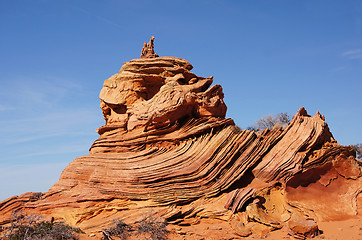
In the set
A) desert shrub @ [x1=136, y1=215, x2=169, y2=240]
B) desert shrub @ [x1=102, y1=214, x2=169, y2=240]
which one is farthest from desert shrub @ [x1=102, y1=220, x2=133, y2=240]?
desert shrub @ [x1=136, y1=215, x2=169, y2=240]

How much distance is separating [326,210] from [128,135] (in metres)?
10.1

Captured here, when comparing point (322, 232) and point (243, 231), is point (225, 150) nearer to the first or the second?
point (243, 231)

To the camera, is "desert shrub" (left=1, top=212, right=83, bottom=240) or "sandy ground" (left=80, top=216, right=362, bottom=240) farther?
"sandy ground" (left=80, top=216, right=362, bottom=240)

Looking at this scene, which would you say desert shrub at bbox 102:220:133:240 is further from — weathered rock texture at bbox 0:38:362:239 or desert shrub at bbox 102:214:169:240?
weathered rock texture at bbox 0:38:362:239

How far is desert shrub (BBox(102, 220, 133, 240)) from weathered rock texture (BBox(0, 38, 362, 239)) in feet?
2.18

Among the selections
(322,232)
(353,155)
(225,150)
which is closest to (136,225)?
(225,150)

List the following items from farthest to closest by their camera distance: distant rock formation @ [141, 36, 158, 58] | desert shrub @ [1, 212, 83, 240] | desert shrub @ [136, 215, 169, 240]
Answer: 1. distant rock formation @ [141, 36, 158, 58]
2. desert shrub @ [136, 215, 169, 240]
3. desert shrub @ [1, 212, 83, 240]

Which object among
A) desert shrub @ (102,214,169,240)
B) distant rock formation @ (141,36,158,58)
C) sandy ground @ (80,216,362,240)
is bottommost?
sandy ground @ (80,216,362,240)

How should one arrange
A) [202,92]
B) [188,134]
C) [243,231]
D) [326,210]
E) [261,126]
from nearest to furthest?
[243,231] < [326,210] < [188,134] < [202,92] < [261,126]

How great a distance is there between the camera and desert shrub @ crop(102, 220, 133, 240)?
13.8 m

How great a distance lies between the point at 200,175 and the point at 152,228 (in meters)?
3.55

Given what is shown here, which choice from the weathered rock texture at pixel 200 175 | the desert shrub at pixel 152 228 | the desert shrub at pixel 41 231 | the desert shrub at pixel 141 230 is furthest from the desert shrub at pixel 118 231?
the desert shrub at pixel 41 231

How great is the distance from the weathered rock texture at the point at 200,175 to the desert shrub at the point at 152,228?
0.47 metres

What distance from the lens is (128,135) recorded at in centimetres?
1811
